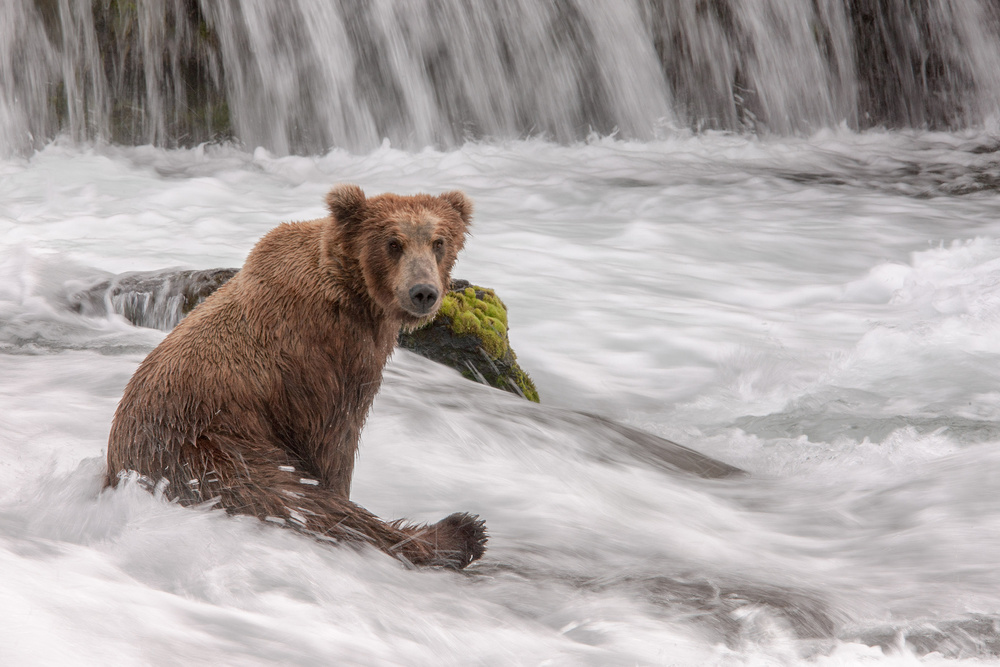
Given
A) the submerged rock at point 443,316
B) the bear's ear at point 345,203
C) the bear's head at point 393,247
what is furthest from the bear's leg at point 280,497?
the submerged rock at point 443,316

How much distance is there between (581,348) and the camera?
718 centimetres

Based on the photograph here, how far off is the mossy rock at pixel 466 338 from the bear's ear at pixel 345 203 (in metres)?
1.92

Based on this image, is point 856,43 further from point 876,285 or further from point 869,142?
point 876,285

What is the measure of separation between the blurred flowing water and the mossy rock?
302 millimetres

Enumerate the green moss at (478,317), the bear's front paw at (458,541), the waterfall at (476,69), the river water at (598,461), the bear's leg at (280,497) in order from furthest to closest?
the waterfall at (476,69)
the green moss at (478,317)
the bear's front paw at (458,541)
the bear's leg at (280,497)
the river water at (598,461)

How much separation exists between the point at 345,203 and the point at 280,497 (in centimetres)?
111

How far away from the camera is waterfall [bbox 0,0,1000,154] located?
1414 centimetres

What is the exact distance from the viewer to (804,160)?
14188mm

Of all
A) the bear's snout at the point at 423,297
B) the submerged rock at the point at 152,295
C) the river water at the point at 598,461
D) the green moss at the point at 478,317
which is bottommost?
the river water at the point at 598,461

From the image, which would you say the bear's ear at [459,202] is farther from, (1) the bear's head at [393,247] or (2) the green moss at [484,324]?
(2) the green moss at [484,324]

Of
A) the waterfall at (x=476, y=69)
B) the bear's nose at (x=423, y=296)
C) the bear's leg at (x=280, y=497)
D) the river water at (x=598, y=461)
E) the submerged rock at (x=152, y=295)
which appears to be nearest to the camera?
the river water at (x=598, y=461)

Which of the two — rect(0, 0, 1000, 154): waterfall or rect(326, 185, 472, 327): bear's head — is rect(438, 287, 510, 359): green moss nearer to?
rect(326, 185, 472, 327): bear's head

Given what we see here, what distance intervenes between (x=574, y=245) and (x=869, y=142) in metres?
7.92

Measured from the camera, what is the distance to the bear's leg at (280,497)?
9.70 ft
